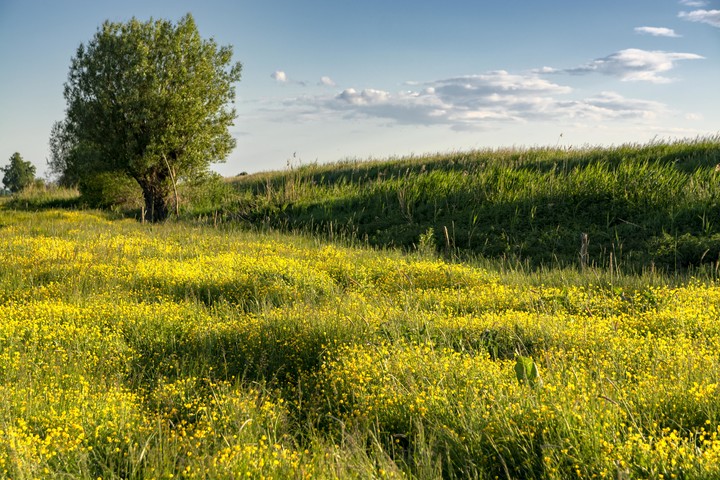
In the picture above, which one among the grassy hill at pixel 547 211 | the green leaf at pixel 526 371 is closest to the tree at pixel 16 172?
the grassy hill at pixel 547 211

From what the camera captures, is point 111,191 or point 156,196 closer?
point 156,196

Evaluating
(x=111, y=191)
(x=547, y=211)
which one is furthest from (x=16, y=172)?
(x=547, y=211)

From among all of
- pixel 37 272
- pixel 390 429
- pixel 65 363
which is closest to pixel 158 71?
pixel 37 272

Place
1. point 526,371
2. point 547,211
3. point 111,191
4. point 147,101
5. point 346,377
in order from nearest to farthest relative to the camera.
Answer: point 526,371
point 346,377
point 547,211
point 147,101
point 111,191

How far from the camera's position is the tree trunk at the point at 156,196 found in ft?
70.9

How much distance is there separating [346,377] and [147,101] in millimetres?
17850

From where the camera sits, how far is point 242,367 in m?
5.56

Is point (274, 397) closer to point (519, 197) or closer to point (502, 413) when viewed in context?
point (502, 413)

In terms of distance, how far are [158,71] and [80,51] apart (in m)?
3.70

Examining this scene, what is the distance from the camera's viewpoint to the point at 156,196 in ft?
72.5

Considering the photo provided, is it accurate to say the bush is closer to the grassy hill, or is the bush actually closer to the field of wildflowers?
the grassy hill

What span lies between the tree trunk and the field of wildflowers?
12.6 metres

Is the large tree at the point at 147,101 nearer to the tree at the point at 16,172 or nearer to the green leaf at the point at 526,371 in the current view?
the green leaf at the point at 526,371

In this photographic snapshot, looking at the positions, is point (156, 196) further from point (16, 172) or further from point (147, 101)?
point (16, 172)
